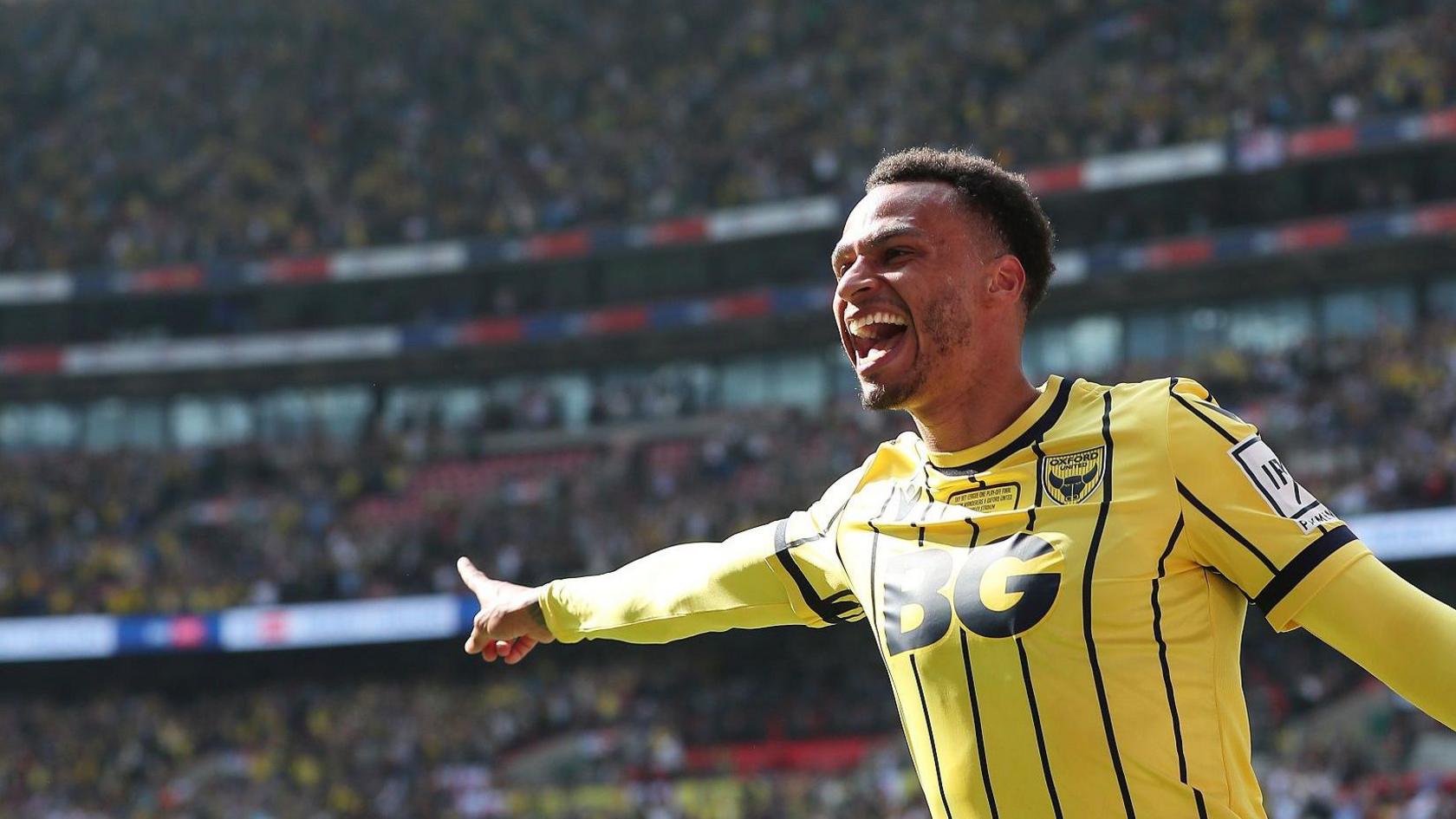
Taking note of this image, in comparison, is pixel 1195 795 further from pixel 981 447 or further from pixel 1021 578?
pixel 981 447

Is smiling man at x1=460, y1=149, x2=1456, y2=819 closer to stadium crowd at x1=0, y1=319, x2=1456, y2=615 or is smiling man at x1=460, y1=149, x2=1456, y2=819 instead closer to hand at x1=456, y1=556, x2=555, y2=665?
hand at x1=456, y1=556, x2=555, y2=665

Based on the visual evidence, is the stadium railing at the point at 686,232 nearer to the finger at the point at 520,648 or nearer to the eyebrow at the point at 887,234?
the finger at the point at 520,648

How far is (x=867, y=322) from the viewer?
2.73m

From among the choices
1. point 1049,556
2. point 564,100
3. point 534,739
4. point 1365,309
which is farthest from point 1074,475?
point 564,100

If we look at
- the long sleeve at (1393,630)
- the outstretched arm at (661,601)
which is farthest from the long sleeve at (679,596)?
the long sleeve at (1393,630)

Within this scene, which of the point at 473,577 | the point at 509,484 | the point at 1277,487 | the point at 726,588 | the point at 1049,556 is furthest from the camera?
the point at 509,484

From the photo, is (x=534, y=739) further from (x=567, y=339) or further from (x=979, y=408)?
(x=979, y=408)

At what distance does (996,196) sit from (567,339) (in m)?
34.2

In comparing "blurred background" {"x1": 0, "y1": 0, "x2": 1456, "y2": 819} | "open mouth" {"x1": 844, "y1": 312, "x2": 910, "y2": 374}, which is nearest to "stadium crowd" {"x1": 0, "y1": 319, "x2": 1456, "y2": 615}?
"blurred background" {"x1": 0, "y1": 0, "x2": 1456, "y2": 819}

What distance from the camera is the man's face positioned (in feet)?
8.84

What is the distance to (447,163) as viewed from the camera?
124 ft

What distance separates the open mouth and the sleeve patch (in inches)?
23.5

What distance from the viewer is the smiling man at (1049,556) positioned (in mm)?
2408

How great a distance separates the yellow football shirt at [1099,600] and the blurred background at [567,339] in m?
18.5
